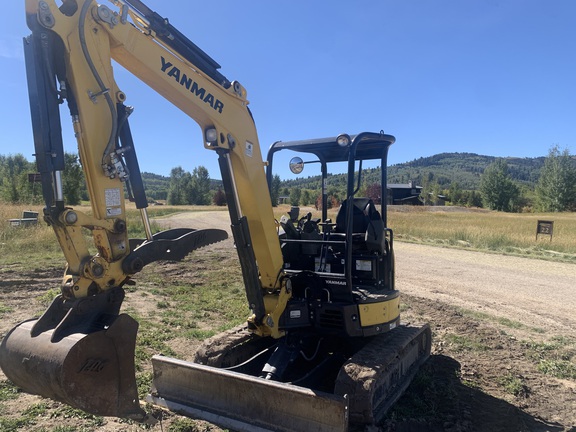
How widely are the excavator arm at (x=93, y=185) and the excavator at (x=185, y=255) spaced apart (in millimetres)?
10

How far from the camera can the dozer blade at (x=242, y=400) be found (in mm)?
3979

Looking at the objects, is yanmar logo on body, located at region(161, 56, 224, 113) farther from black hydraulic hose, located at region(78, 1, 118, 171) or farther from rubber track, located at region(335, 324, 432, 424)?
rubber track, located at region(335, 324, 432, 424)

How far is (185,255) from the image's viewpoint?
4.22 meters

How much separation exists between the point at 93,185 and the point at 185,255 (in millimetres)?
1075

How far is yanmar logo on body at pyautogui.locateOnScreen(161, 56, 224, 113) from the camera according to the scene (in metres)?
4.00

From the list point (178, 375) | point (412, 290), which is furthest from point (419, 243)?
point (178, 375)

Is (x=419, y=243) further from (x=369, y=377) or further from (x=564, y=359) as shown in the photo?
(x=369, y=377)

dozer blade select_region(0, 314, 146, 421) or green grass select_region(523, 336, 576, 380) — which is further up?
dozer blade select_region(0, 314, 146, 421)

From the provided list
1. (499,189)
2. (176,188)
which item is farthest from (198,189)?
(499,189)

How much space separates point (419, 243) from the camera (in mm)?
21969

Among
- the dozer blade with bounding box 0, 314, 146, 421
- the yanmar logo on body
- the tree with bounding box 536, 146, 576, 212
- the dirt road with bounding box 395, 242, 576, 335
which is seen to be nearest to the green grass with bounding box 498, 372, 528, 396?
the dirt road with bounding box 395, 242, 576, 335

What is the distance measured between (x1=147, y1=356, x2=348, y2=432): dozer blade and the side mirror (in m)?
2.76

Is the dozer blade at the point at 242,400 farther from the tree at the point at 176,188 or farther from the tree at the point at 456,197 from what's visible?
the tree at the point at 456,197

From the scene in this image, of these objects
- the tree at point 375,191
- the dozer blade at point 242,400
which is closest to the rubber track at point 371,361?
the dozer blade at point 242,400
